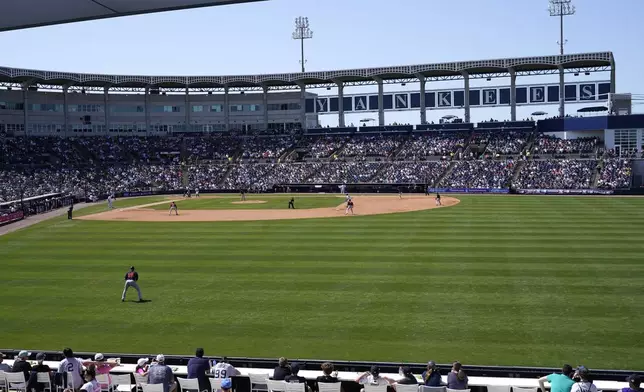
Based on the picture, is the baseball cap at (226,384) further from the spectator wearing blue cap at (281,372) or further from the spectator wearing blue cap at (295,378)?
the spectator wearing blue cap at (295,378)

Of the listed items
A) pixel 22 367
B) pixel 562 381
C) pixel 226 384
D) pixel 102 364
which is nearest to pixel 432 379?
pixel 562 381

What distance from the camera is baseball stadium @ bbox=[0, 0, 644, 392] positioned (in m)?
12.9

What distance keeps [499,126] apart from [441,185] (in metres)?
19.0

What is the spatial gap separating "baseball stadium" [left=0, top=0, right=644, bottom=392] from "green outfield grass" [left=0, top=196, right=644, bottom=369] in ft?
0.40

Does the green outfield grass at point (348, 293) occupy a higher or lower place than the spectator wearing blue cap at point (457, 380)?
lower

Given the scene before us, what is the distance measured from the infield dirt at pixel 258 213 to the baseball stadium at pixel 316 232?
0.42m

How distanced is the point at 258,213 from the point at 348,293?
31.8 m

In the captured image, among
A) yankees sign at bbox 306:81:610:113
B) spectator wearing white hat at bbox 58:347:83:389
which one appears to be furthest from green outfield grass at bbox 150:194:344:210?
spectator wearing white hat at bbox 58:347:83:389

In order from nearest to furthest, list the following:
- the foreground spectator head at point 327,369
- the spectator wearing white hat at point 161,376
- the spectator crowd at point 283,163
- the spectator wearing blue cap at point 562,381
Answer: the spectator wearing blue cap at point 562,381 < the foreground spectator head at point 327,369 < the spectator wearing white hat at point 161,376 < the spectator crowd at point 283,163

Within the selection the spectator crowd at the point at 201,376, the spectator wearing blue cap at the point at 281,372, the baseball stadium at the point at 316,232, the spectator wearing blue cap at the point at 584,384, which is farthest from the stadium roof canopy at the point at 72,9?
the spectator wearing blue cap at the point at 584,384

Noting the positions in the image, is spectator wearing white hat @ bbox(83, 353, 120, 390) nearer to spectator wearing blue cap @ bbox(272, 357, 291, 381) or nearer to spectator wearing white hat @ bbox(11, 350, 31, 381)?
spectator wearing white hat @ bbox(11, 350, 31, 381)

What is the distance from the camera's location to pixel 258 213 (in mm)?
53062

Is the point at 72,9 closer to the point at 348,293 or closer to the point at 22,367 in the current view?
the point at 22,367

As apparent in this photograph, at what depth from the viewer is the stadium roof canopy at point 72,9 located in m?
4.03
